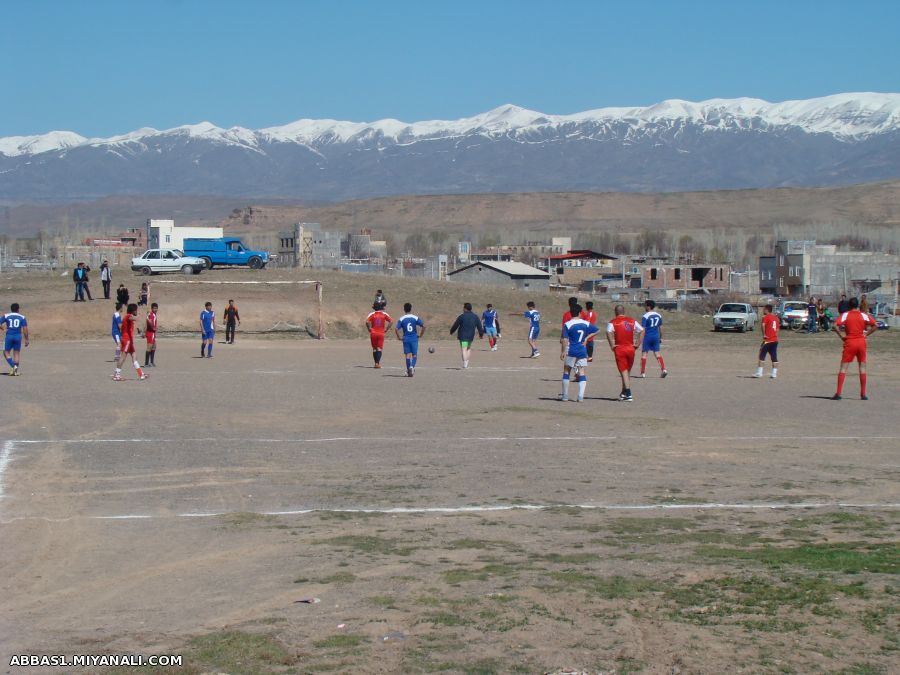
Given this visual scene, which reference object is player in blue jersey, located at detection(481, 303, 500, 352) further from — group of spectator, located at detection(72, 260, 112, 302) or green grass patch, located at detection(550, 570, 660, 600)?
green grass patch, located at detection(550, 570, 660, 600)

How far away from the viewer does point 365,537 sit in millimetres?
10109

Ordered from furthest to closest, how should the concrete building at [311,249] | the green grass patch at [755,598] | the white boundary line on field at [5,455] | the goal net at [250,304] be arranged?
the concrete building at [311,249], the goal net at [250,304], the white boundary line on field at [5,455], the green grass patch at [755,598]

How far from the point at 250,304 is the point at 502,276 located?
35172mm

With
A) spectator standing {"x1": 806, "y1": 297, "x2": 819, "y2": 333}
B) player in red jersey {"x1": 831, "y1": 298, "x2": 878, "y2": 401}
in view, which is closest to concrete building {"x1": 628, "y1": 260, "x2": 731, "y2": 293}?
spectator standing {"x1": 806, "y1": 297, "x2": 819, "y2": 333}

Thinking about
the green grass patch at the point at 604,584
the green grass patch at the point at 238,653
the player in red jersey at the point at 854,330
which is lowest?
the green grass patch at the point at 238,653

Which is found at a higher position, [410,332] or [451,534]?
[410,332]

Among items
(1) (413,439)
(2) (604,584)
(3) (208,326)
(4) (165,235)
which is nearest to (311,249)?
(4) (165,235)

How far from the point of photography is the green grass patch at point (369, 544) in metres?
9.56

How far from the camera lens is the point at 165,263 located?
5659 cm

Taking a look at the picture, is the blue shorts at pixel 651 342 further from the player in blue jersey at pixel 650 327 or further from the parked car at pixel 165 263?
the parked car at pixel 165 263

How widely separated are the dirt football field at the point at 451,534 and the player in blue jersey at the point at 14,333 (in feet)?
15.2

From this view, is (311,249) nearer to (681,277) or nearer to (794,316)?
(681,277)

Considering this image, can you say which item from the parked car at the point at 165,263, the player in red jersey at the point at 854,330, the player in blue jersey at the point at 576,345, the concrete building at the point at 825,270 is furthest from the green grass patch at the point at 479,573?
the concrete building at the point at 825,270

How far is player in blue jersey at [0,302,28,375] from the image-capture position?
25.4m
